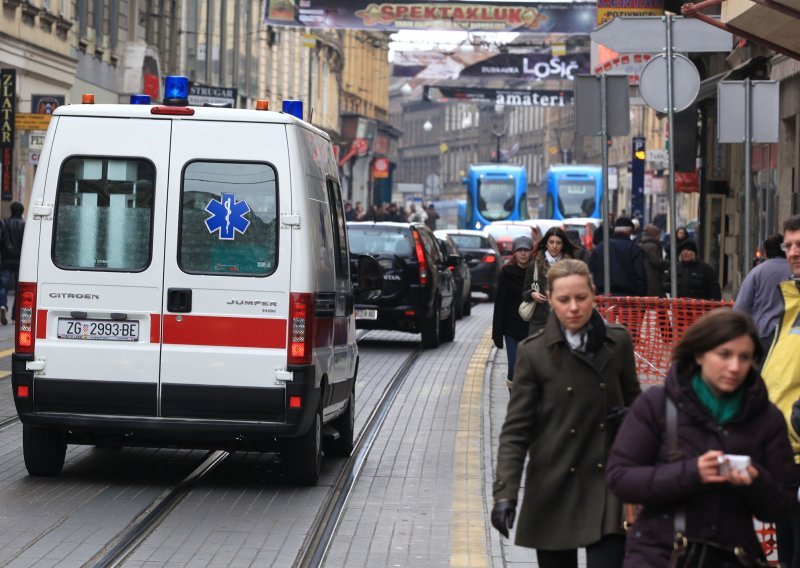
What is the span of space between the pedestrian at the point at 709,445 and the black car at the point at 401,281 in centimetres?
1664

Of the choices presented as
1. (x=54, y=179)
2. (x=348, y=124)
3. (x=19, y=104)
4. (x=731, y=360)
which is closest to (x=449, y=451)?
(x=54, y=179)

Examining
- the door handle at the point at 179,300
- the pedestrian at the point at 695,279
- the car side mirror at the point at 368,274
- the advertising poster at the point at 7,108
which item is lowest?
the door handle at the point at 179,300

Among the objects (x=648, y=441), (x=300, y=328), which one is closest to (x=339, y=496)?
(x=300, y=328)

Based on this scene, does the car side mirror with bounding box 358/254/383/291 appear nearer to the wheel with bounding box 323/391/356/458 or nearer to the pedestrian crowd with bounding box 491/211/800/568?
the wheel with bounding box 323/391/356/458

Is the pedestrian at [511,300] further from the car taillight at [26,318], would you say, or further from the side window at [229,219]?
the car taillight at [26,318]

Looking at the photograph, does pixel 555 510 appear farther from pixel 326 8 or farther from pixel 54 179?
pixel 326 8

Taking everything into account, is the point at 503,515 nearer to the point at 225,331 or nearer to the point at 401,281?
the point at 225,331

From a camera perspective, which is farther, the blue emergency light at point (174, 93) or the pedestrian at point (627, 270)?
the pedestrian at point (627, 270)

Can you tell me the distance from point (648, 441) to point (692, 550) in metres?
0.31

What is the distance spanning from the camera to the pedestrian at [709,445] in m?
4.74

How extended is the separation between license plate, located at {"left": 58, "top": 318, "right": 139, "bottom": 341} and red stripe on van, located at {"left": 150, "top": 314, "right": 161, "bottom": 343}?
90 mm

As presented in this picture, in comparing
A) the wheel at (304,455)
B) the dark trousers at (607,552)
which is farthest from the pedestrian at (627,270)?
the dark trousers at (607,552)

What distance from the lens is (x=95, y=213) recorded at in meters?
10.1

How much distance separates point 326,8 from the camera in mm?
Answer: 43344
